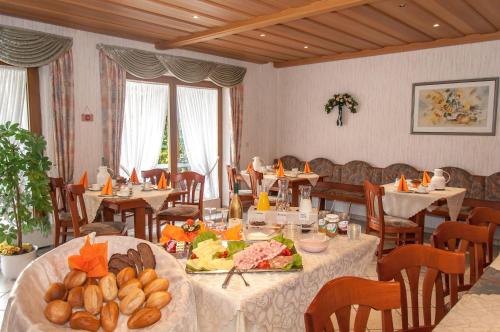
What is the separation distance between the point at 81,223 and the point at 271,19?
2.71 meters

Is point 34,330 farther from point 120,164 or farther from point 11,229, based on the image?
point 120,164

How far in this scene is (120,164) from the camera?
17.0ft

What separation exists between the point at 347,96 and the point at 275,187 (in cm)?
201

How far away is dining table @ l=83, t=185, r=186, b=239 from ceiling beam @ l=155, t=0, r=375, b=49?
1907mm

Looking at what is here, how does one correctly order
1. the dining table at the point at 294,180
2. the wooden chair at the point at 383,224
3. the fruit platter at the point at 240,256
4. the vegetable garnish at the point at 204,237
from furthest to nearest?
the dining table at the point at 294,180
the wooden chair at the point at 383,224
the vegetable garnish at the point at 204,237
the fruit platter at the point at 240,256

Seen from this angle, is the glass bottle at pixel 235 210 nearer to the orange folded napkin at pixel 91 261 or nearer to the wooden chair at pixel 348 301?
the orange folded napkin at pixel 91 261

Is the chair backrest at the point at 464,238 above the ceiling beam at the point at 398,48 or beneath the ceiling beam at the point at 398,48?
beneath

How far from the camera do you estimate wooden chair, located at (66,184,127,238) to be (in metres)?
3.37

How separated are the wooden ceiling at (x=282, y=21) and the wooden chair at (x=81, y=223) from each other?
1734 millimetres

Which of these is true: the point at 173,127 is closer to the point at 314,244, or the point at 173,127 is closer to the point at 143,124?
the point at 143,124

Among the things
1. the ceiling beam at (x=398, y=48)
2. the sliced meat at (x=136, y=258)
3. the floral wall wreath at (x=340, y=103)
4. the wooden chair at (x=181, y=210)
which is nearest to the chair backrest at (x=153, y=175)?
the wooden chair at (x=181, y=210)

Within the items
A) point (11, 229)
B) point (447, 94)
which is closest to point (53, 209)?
point (11, 229)

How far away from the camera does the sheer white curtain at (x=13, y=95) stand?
4.18 metres

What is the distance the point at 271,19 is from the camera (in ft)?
12.7
